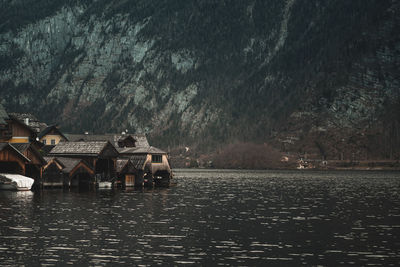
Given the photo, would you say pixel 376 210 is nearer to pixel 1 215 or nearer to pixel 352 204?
pixel 352 204

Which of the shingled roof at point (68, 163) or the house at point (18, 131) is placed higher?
the house at point (18, 131)

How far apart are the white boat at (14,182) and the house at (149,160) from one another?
28.1 m

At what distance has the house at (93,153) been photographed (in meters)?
121

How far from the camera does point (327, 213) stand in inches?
2901

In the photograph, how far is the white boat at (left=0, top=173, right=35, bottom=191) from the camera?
10775 cm

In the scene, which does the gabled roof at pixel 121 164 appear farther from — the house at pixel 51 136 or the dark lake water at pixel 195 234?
the house at pixel 51 136

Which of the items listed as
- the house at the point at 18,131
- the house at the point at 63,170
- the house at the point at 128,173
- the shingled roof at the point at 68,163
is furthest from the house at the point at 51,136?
the shingled roof at the point at 68,163

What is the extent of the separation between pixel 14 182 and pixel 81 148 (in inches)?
712

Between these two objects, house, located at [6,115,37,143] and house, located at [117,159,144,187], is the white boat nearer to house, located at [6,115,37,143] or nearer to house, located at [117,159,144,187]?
house, located at [6,115,37,143]

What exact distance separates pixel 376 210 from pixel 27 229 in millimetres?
42467

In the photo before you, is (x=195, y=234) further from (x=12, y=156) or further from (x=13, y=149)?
(x=12, y=156)

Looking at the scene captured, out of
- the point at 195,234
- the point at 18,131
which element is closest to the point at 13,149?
the point at 18,131

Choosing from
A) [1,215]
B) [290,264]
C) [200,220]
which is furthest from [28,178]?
[290,264]

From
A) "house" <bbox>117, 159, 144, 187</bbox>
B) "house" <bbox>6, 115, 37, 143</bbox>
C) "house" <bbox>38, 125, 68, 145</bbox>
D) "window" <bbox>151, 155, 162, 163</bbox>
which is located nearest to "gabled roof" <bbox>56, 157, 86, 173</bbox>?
"house" <bbox>6, 115, 37, 143</bbox>
